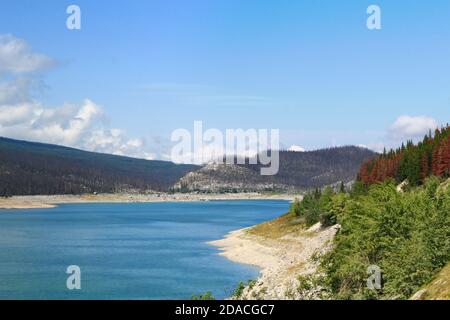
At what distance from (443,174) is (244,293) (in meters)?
48.8

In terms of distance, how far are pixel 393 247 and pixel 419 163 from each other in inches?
2080

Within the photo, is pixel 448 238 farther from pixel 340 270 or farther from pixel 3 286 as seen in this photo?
pixel 3 286

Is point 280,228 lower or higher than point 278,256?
higher

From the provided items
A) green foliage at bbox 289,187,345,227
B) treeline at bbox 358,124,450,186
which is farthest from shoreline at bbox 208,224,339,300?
treeline at bbox 358,124,450,186

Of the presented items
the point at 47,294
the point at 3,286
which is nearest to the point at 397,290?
the point at 47,294

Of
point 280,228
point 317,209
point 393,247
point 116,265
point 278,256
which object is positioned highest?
point 317,209

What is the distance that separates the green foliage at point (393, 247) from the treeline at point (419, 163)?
3833 centimetres

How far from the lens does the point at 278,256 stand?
81.1 meters

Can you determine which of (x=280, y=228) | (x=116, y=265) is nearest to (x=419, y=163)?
(x=280, y=228)

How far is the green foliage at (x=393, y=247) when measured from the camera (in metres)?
37.0

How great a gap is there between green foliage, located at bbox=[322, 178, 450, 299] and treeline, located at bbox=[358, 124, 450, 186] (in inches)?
1509

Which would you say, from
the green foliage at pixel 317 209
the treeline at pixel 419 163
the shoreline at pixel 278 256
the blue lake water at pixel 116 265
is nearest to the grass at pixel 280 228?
the shoreline at pixel 278 256

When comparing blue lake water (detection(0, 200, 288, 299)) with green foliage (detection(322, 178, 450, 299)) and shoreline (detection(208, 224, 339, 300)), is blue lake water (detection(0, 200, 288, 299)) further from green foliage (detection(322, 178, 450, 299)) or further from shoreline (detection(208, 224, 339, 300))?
green foliage (detection(322, 178, 450, 299))

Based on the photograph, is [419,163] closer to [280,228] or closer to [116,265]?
[280,228]
